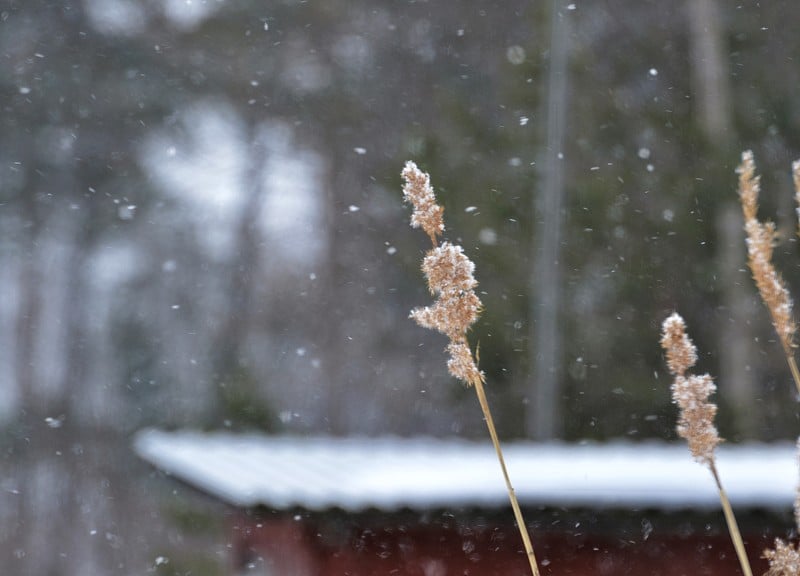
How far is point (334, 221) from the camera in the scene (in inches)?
504

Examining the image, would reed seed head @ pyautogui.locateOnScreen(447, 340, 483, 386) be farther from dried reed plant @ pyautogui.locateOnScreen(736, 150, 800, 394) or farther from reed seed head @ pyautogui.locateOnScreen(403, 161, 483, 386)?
dried reed plant @ pyautogui.locateOnScreen(736, 150, 800, 394)

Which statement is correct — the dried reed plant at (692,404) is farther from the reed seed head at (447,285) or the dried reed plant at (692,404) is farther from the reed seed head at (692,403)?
the reed seed head at (447,285)

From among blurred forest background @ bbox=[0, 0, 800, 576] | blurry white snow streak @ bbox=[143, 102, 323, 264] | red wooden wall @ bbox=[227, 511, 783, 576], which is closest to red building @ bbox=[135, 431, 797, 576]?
red wooden wall @ bbox=[227, 511, 783, 576]

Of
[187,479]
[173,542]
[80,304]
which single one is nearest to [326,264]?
[80,304]

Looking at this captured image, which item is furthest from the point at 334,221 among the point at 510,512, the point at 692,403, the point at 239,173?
the point at 692,403

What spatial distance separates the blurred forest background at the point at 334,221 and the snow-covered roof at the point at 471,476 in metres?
4.68

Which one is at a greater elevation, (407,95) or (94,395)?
(407,95)

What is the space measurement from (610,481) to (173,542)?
11.9m

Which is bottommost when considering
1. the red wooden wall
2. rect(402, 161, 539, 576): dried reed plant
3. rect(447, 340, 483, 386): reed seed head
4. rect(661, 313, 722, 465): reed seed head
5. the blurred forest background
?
rect(661, 313, 722, 465): reed seed head

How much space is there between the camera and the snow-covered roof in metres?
3.12

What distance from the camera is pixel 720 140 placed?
9.13 metres

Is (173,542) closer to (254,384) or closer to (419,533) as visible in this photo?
(254,384)

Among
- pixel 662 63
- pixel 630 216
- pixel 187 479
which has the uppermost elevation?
pixel 662 63

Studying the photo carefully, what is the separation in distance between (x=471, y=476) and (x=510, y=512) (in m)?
0.21
